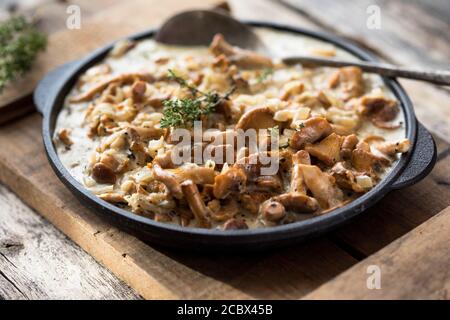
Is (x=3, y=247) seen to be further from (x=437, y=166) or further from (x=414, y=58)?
(x=414, y=58)

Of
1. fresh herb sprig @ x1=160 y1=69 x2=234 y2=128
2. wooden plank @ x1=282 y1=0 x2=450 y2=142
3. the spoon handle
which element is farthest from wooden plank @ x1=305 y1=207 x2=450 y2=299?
wooden plank @ x1=282 y1=0 x2=450 y2=142

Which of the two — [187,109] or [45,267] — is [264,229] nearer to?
[187,109]

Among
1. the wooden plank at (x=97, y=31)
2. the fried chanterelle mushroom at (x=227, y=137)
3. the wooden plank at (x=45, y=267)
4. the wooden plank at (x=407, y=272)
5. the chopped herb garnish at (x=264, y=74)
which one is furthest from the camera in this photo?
the wooden plank at (x=97, y=31)

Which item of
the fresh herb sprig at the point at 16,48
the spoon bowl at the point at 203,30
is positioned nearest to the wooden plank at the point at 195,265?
the fresh herb sprig at the point at 16,48

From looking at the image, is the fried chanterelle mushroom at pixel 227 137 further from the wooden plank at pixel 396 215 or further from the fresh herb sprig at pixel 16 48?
the fresh herb sprig at pixel 16 48
